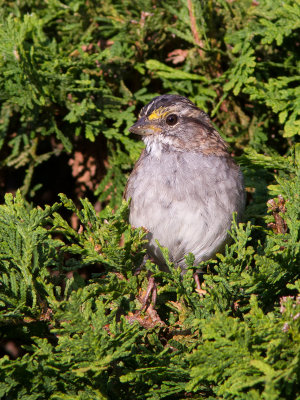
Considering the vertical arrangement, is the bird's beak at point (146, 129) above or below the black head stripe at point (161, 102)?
below

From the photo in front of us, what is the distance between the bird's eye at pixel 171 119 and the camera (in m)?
3.29

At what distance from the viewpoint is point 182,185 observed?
3.03 metres

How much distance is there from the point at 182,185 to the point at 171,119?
0.53 metres

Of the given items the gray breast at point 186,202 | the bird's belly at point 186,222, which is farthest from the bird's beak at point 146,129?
the bird's belly at point 186,222

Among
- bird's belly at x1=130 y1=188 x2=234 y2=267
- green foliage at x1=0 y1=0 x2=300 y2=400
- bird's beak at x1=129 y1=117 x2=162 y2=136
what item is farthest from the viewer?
bird's beak at x1=129 y1=117 x2=162 y2=136

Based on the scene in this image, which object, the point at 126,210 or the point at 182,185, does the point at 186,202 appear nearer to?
the point at 182,185

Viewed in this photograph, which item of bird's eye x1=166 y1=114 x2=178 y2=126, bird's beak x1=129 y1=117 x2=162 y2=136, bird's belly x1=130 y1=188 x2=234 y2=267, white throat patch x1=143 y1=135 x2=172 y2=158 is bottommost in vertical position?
bird's belly x1=130 y1=188 x2=234 y2=267

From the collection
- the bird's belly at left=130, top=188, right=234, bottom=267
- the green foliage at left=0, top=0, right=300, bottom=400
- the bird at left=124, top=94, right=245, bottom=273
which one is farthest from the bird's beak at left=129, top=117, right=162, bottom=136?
the bird's belly at left=130, top=188, right=234, bottom=267

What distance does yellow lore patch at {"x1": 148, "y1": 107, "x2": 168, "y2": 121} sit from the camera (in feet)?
10.7

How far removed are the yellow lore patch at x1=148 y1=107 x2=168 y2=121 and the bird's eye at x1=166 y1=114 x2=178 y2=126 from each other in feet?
0.13

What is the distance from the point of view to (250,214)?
3.64 meters

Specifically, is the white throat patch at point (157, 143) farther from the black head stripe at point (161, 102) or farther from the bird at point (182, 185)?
the black head stripe at point (161, 102)

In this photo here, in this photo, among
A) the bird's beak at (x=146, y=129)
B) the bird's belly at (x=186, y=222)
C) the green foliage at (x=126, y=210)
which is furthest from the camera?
the bird's beak at (x=146, y=129)

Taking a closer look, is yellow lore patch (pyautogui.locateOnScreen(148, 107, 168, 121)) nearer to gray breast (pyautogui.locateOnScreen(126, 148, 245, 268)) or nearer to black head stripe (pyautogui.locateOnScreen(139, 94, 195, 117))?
black head stripe (pyautogui.locateOnScreen(139, 94, 195, 117))
